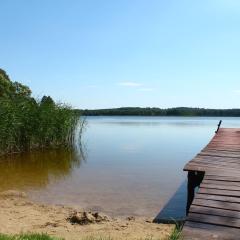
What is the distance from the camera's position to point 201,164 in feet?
29.2

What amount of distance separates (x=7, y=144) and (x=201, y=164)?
1144 centimetres

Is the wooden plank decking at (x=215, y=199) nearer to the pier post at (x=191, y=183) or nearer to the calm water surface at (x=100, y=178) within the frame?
the pier post at (x=191, y=183)

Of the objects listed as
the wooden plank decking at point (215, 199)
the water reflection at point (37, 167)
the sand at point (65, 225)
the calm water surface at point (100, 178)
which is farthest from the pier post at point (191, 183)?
the water reflection at point (37, 167)

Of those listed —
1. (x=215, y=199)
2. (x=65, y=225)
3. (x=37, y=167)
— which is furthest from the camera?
(x=37, y=167)

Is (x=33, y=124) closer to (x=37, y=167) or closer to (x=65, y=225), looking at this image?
(x=37, y=167)

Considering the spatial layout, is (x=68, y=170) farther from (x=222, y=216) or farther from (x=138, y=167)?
(x=222, y=216)

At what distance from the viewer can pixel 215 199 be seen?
616 centimetres

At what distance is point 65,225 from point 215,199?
278 cm

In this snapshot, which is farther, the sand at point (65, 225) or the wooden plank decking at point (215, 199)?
the sand at point (65, 225)

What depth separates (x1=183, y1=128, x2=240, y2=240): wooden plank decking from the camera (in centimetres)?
479

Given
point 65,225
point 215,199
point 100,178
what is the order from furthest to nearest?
point 100,178
point 65,225
point 215,199

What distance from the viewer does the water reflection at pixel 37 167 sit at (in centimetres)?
1302

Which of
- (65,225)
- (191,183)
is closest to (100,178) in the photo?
(191,183)

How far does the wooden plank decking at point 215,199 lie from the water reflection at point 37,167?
5523 mm
